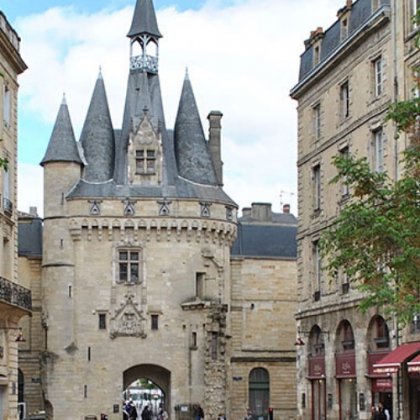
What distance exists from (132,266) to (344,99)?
20.9m

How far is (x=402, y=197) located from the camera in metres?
21.1

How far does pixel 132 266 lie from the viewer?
A: 5516 centimetres

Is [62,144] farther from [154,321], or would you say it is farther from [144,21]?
[154,321]

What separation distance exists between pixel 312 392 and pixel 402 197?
19.5 meters

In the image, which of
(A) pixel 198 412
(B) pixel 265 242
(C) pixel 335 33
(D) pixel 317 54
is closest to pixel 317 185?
(D) pixel 317 54

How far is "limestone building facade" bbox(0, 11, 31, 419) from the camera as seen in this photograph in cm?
3412

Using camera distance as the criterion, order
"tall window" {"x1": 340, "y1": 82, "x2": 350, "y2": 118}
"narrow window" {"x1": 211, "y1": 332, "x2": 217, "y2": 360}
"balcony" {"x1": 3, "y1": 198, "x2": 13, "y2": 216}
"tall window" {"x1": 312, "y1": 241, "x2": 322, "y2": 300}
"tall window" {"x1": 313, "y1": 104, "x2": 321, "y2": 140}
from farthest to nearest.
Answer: "narrow window" {"x1": 211, "y1": 332, "x2": 217, "y2": 360}
"tall window" {"x1": 313, "y1": 104, "x2": 321, "y2": 140}
"tall window" {"x1": 312, "y1": 241, "x2": 322, "y2": 300}
"tall window" {"x1": 340, "y1": 82, "x2": 350, "y2": 118}
"balcony" {"x1": 3, "y1": 198, "x2": 13, "y2": 216}

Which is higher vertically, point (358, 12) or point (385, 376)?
point (358, 12)

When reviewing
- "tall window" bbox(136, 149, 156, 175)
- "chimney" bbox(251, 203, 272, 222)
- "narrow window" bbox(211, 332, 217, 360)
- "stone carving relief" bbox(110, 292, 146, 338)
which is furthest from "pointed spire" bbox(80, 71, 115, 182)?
"chimney" bbox(251, 203, 272, 222)

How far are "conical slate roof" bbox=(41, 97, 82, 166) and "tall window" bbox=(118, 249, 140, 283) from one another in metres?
5.25

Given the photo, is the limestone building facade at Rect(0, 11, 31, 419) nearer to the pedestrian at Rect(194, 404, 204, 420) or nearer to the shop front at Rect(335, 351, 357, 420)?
the shop front at Rect(335, 351, 357, 420)

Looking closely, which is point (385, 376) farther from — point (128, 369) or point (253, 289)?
point (253, 289)

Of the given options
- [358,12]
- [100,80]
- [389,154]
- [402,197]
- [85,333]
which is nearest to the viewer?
[402,197]

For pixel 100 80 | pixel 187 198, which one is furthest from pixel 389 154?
pixel 100 80
